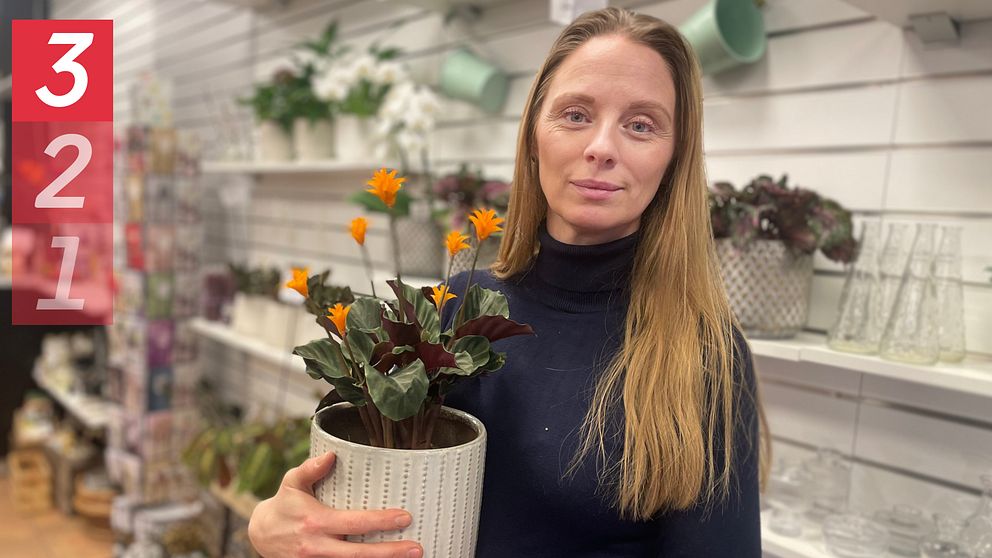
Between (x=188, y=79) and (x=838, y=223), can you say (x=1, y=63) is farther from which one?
(x=838, y=223)

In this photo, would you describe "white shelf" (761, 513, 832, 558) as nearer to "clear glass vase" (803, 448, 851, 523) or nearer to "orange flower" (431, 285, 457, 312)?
"clear glass vase" (803, 448, 851, 523)

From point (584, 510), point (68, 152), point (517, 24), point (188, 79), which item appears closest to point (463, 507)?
→ point (584, 510)

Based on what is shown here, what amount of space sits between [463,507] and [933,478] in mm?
1157

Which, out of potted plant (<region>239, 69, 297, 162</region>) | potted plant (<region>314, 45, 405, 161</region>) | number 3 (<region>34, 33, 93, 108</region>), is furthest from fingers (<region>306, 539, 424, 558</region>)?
potted plant (<region>239, 69, 297, 162</region>)

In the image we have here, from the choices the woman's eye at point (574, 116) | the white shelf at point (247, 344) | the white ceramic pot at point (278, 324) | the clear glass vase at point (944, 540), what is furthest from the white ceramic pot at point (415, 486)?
the white ceramic pot at point (278, 324)

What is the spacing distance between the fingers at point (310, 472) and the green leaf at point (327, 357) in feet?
0.30

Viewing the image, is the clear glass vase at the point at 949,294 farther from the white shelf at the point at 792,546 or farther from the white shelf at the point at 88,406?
the white shelf at the point at 88,406

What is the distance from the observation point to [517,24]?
2238mm

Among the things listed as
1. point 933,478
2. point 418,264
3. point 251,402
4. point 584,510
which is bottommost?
point 251,402

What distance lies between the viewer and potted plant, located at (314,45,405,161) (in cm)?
247

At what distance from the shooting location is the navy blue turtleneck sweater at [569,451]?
36.4 inches

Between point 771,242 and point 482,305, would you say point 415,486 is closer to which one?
point 482,305
